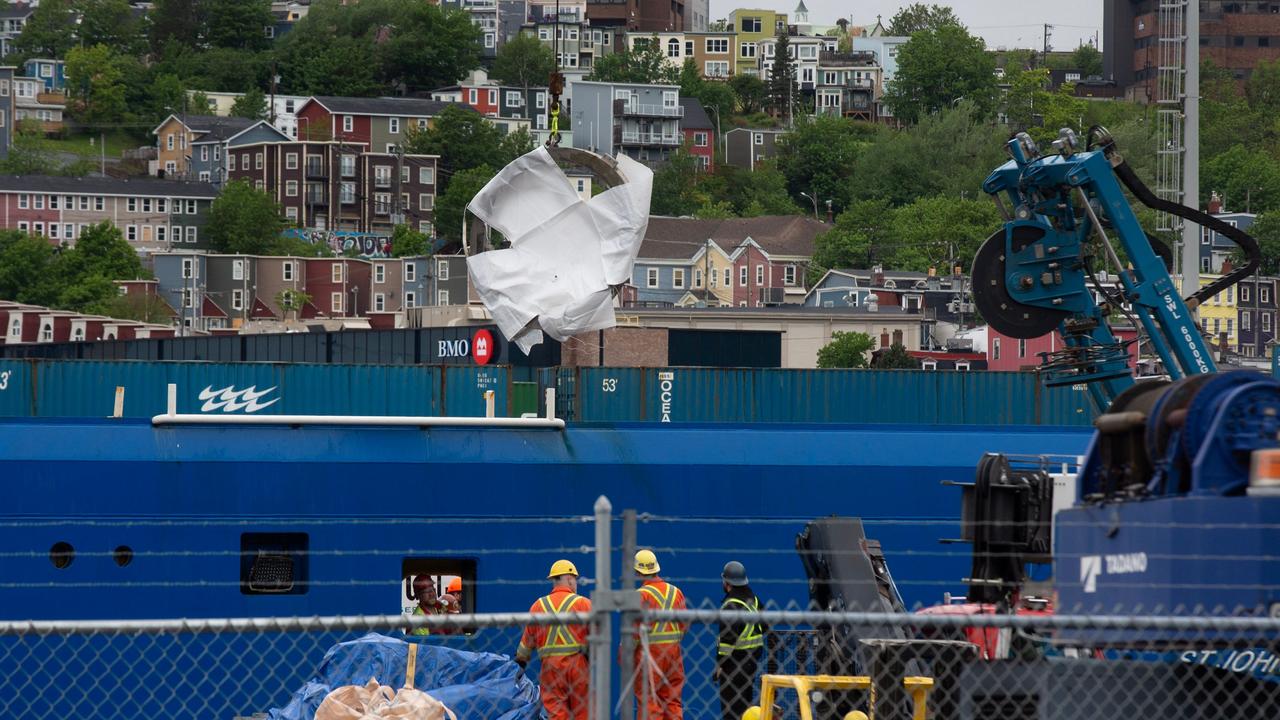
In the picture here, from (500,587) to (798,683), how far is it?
5886mm

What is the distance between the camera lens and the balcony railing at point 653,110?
17625cm

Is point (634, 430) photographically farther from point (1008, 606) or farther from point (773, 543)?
point (1008, 606)

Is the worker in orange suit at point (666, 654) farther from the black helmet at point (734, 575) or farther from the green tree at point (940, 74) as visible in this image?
the green tree at point (940, 74)

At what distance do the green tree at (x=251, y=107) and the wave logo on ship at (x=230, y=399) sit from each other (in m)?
175

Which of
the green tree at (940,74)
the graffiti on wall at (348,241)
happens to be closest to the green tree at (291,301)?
the graffiti on wall at (348,241)

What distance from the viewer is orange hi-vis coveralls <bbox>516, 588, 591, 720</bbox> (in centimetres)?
1266

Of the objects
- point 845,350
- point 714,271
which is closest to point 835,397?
point 845,350

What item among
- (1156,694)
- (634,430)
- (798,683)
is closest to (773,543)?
(634,430)

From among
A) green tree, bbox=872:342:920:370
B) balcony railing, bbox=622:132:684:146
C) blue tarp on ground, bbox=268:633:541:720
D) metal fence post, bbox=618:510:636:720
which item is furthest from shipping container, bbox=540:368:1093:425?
balcony railing, bbox=622:132:684:146

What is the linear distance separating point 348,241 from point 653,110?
129 ft

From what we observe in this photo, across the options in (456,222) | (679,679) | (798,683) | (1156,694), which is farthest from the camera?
(456,222)

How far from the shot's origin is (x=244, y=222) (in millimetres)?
147875

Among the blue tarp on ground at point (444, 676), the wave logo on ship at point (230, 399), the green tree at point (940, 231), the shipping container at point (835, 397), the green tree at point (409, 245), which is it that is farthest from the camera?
the green tree at point (409, 245)

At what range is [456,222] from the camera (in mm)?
163250
